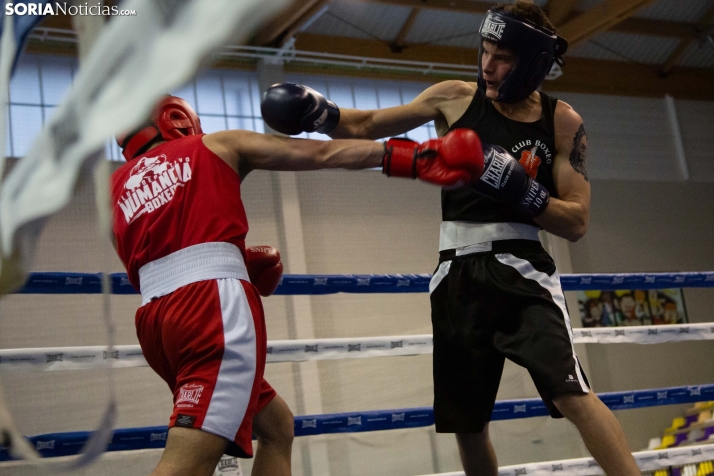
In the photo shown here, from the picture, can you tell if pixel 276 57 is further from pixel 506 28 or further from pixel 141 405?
pixel 506 28

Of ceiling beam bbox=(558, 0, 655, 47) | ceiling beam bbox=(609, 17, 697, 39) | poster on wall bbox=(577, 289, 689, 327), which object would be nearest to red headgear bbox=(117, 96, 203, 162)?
ceiling beam bbox=(558, 0, 655, 47)

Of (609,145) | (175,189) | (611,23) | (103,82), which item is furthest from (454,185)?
(609,145)

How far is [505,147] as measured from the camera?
6.79 feet

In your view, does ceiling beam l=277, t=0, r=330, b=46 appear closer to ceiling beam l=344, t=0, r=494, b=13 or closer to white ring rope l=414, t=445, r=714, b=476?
ceiling beam l=344, t=0, r=494, b=13

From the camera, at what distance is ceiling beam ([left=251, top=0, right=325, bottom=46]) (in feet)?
20.3

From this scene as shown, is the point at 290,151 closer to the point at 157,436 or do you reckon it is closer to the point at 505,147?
the point at 505,147

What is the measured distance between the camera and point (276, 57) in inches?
268

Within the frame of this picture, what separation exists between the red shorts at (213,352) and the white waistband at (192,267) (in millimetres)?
17

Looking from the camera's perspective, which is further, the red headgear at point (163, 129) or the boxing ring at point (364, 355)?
the boxing ring at point (364, 355)

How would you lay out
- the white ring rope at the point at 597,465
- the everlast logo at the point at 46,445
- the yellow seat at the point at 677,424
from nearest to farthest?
1. the everlast logo at the point at 46,445
2. the white ring rope at the point at 597,465
3. the yellow seat at the point at 677,424

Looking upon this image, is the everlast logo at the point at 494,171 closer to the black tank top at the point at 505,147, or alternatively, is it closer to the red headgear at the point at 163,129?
the black tank top at the point at 505,147

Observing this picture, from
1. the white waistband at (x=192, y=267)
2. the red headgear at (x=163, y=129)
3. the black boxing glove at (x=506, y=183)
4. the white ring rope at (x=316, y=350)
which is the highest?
the red headgear at (x=163, y=129)

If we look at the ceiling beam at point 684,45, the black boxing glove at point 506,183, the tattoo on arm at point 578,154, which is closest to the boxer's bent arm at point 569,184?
the tattoo on arm at point 578,154

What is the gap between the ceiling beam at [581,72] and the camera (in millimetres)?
7277
